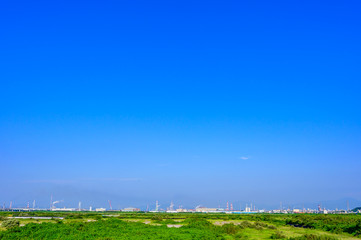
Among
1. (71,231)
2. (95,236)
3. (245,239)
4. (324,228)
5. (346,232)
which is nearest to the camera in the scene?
(95,236)

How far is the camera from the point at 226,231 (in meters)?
47.5

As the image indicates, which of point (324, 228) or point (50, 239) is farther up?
Result: point (50, 239)

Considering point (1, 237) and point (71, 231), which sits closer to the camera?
point (1, 237)

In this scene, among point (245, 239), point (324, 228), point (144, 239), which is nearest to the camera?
point (144, 239)

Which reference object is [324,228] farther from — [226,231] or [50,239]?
[50,239]

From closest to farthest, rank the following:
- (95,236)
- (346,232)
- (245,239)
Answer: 1. (95,236)
2. (245,239)
3. (346,232)

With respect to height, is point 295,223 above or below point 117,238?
below

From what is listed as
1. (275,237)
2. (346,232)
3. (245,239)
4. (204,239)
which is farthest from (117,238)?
(346,232)

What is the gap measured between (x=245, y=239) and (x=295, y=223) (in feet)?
161

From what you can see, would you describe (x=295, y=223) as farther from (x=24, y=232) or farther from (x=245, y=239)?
(x=24, y=232)

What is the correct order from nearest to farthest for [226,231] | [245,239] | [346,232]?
[245,239], [226,231], [346,232]

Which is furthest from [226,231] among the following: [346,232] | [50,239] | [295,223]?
[295,223]

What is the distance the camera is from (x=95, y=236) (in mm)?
30312

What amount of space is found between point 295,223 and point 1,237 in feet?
241
